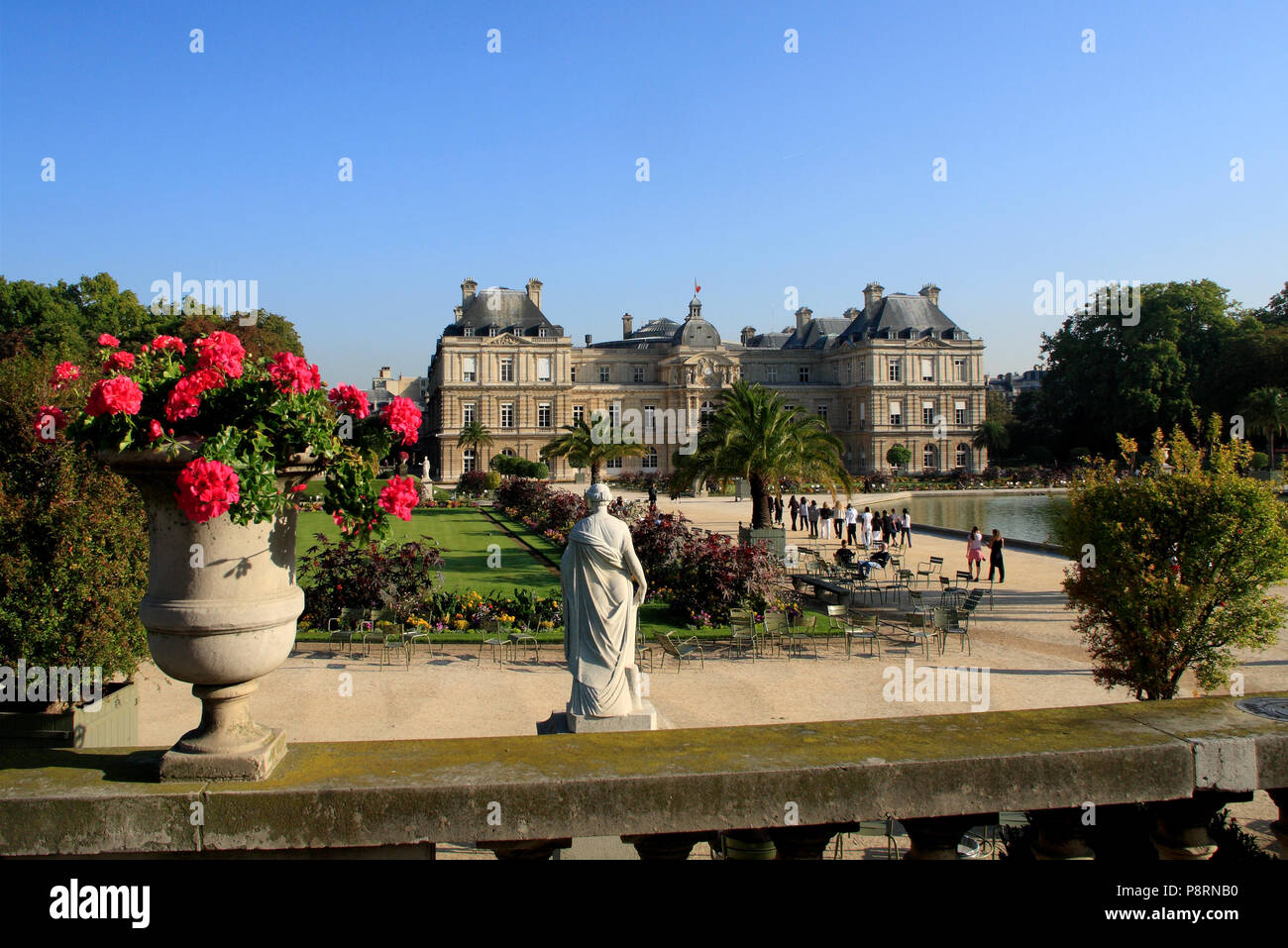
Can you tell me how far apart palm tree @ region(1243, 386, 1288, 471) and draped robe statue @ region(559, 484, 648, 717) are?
179 ft

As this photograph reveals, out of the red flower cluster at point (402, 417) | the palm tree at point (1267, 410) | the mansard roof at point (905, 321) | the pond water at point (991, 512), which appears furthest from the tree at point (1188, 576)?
the mansard roof at point (905, 321)

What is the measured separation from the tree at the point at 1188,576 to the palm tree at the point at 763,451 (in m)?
12.9

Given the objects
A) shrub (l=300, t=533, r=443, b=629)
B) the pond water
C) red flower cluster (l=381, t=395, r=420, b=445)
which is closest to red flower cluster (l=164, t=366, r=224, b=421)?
red flower cluster (l=381, t=395, r=420, b=445)

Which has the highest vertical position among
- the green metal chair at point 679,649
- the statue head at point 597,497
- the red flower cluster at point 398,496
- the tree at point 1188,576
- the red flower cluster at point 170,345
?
the red flower cluster at point 170,345

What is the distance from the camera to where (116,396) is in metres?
2.73

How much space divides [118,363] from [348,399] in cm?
77

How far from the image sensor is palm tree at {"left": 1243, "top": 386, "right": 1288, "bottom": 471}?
1905 inches

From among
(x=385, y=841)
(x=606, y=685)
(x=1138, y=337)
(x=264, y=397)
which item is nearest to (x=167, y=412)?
(x=264, y=397)

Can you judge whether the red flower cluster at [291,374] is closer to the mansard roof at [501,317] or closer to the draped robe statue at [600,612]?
the draped robe statue at [600,612]

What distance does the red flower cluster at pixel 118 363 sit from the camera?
3.05 m

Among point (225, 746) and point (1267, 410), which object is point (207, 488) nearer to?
point (225, 746)

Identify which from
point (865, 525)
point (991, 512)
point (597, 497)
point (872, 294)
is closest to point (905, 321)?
point (872, 294)

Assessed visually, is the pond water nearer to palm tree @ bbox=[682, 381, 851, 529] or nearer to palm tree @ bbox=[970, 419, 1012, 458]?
palm tree @ bbox=[682, 381, 851, 529]
